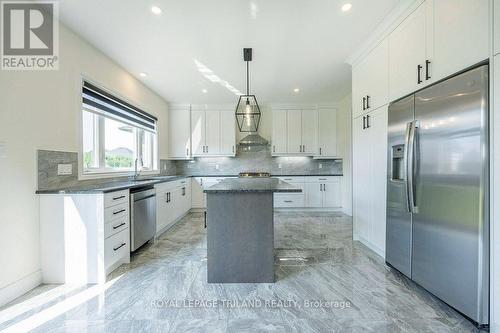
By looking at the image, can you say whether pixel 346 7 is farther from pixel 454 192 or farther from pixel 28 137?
pixel 28 137

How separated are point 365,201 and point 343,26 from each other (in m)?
2.11

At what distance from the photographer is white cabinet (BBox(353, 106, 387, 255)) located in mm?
2545

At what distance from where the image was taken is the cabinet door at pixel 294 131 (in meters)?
5.45

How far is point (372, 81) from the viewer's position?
2762 millimetres

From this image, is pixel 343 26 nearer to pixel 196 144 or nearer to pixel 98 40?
pixel 98 40

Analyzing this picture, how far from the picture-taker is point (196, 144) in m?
5.52

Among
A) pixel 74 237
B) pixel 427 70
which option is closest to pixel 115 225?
pixel 74 237

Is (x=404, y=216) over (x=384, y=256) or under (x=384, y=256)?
over

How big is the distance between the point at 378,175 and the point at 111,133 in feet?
12.5

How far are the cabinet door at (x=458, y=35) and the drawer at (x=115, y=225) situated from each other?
3275mm

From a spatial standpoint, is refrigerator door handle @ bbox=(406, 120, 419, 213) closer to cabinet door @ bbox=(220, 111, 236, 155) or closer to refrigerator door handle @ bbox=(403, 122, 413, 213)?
refrigerator door handle @ bbox=(403, 122, 413, 213)

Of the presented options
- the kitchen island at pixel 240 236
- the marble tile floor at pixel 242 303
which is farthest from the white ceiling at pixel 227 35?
the marble tile floor at pixel 242 303

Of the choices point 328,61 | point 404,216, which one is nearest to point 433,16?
point 328,61

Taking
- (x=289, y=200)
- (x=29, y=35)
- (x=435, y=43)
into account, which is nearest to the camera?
(x=435, y=43)
